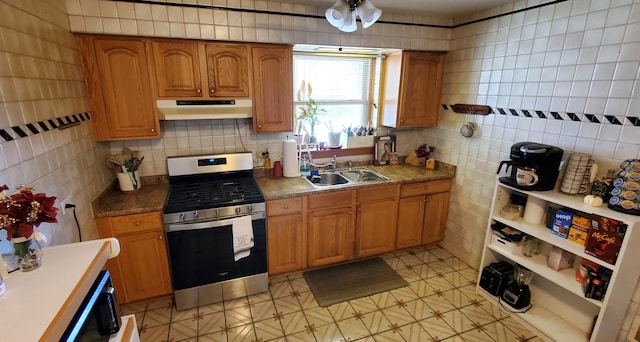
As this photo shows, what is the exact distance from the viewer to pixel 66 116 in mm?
1794

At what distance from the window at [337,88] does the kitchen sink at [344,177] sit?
1.31ft

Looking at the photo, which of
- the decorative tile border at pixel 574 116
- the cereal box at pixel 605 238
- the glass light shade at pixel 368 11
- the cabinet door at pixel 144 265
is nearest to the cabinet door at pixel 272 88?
the glass light shade at pixel 368 11

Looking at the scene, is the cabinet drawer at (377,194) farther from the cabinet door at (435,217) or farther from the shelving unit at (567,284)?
the shelving unit at (567,284)

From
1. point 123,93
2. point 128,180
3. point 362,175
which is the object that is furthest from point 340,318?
point 123,93

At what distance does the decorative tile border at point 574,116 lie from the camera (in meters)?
1.76

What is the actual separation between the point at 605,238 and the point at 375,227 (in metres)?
1.58

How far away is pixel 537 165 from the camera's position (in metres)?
2.00

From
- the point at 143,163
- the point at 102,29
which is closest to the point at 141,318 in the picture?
the point at 143,163

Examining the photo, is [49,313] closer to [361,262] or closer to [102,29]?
[102,29]

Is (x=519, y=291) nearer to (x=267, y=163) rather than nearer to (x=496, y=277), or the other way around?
(x=496, y=277)

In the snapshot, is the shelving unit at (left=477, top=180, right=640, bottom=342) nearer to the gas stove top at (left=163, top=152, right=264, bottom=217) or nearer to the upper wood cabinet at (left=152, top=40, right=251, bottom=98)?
the gas stove top at (left=163, top=152, right=264, bottom=217)

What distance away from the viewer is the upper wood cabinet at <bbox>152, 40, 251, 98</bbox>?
7.17 ft

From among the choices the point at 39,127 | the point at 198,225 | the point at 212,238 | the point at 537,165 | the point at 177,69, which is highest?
the point at 177,69

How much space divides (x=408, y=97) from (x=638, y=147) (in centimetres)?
164
